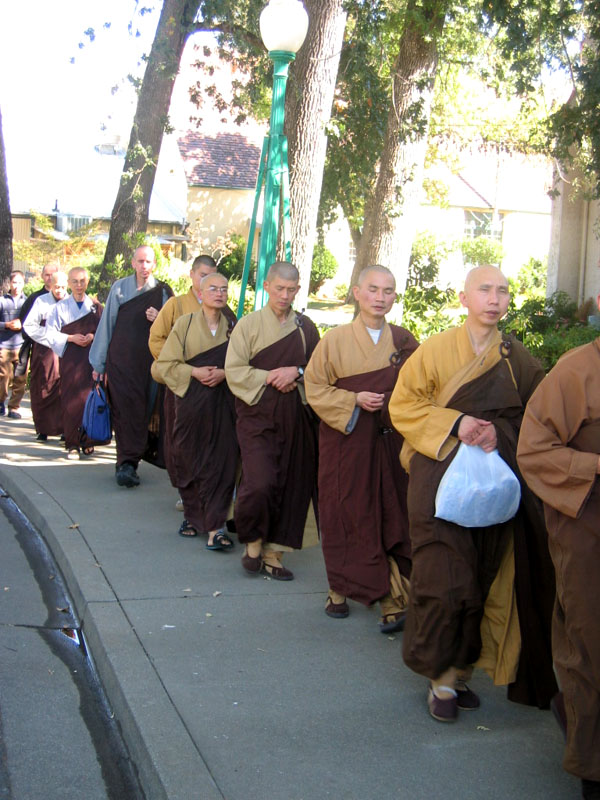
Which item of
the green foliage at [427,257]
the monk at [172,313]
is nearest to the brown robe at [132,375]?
the monk at [172,313]

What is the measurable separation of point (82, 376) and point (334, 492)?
567 cm

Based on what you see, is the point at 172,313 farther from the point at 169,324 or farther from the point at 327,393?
the point at 327,393

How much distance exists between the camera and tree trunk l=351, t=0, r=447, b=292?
1345 cm

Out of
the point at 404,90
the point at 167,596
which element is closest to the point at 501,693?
the point at 167,596

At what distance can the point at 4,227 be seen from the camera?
15906 millimetres

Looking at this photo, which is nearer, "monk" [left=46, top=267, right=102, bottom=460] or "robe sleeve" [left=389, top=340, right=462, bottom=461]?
"robe sleeve" [left=389, top=340, right=462, bottom=461]

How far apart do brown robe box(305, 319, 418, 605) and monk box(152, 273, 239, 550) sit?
1660 mm

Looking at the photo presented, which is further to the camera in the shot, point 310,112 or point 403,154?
point 403,154

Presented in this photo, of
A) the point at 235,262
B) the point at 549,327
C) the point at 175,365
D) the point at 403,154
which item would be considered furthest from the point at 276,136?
the point at 235,262

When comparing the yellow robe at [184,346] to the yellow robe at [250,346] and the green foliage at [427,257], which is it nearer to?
the yellow robe at [250,346]

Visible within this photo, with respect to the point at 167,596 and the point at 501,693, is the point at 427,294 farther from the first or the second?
the point at 501,693

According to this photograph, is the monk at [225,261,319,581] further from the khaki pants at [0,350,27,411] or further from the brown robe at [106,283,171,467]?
the khaki pants at [0,350,27,411]

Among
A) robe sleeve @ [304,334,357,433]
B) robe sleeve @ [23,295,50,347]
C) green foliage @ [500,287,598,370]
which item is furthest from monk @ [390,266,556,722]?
green foliage @ [500,287,598,370]

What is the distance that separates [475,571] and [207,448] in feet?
10.5
